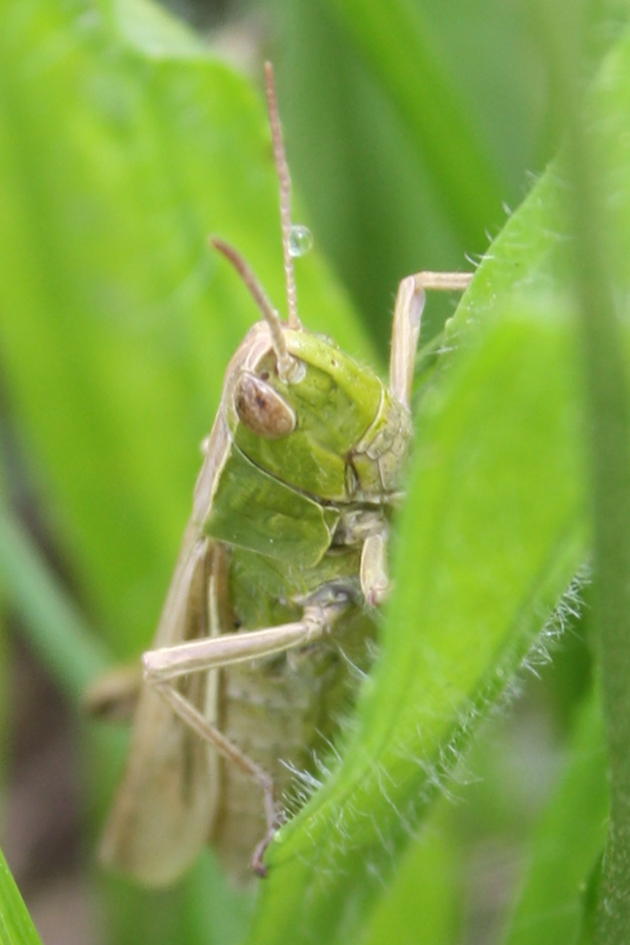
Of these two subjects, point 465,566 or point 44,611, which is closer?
point 465,566

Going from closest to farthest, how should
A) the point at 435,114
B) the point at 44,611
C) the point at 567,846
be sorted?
the point at 567,846, the point at 435,114, the point at 44,611

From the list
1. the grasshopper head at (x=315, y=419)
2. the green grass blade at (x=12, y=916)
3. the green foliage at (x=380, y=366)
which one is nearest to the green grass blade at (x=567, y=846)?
the green foliage at (x=380, y=366)

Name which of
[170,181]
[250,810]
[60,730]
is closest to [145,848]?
[250,810]

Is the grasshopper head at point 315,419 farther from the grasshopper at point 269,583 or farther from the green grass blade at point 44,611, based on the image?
the green grass blade at point 44,611

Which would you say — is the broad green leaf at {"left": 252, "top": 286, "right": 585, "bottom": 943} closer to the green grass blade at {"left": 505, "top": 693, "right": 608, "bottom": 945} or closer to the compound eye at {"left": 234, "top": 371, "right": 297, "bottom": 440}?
the green grass blade at {"left": 505, "top": 693, "right": 608, "bottom": 945}

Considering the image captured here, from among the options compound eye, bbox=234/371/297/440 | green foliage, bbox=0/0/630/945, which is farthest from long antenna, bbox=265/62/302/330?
green foliage, bbox=0/0/630/945

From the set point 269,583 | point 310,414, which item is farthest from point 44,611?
point 310,414

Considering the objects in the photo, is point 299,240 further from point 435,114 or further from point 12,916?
point 12,916

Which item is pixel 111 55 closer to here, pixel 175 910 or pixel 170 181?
pixel 170 181
